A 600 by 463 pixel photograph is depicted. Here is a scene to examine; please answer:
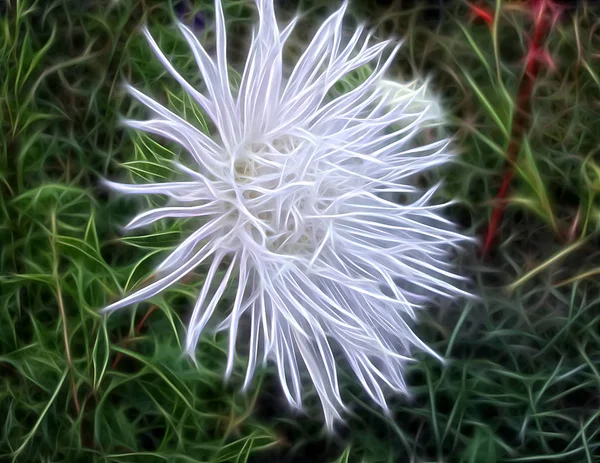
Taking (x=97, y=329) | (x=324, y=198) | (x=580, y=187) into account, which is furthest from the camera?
(x=580, y=187)

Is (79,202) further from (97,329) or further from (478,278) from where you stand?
(478,278)

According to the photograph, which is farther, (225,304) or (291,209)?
(225,304)

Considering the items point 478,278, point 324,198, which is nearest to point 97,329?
point 324,198

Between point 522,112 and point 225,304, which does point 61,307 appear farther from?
point 522,112

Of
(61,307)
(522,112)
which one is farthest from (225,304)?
(522,112)

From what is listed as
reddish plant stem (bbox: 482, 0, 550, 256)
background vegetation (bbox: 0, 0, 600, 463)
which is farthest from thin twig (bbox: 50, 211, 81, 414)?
reddish plant stem (bbox: 482, 0, 550, 256)

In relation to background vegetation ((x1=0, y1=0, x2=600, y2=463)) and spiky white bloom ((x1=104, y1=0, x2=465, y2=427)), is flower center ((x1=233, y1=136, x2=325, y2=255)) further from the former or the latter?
background vegetation ((x1=0, y1=0, x2=600, y2=463))

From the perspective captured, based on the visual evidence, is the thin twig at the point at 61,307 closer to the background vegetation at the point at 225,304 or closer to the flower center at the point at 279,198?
the background vegetation at the point at 225,304
